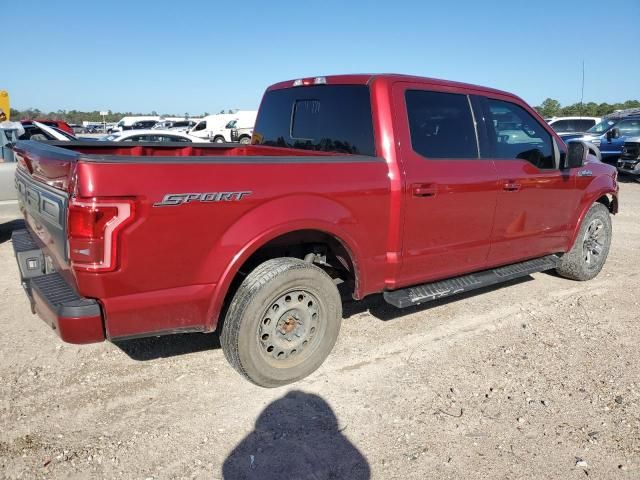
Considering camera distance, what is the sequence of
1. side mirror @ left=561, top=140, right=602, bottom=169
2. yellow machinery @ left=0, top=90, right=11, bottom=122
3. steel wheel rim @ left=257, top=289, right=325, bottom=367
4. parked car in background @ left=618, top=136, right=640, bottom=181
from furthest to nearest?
1. parked car in background @ left=618, top=136, right=640, bottom=181
2. yellow machinery @ left=0, top=90, right=11, bottom=122
3. side mirror @ left=561, top=140, right=602, bottom=169
4. steel wheel rim @ left=257, top=289, right=325, bottom=367

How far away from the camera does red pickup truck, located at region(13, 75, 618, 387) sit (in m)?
2.62

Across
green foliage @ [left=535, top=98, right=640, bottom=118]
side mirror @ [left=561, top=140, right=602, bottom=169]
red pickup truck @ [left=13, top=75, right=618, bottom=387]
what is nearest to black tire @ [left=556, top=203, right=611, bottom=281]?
red pickup truck @ [left=13, top=75, right=618, bottom=387]

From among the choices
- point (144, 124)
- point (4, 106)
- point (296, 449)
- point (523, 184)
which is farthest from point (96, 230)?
point (144, 124)

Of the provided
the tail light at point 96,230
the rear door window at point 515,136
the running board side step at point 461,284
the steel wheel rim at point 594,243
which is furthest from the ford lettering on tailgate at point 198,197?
the steel wheel rim at point 594,243

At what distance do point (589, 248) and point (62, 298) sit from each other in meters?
5.16

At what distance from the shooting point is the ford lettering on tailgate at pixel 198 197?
104 inches

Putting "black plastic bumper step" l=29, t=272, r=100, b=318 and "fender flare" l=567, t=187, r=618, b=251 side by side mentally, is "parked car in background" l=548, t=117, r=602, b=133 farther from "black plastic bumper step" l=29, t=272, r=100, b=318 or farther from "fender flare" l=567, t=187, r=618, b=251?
"black plastic bumper step" l=29, t=272, r=100, b=318

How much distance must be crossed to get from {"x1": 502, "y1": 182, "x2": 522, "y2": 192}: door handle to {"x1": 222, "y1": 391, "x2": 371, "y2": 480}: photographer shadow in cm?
235

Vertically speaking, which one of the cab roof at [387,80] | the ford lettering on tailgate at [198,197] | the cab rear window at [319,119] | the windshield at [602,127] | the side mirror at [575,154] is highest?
the windshield at [602,127]

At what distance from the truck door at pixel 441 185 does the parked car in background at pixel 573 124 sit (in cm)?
1795

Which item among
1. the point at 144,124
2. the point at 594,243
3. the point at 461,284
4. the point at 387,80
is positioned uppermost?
the point at 144,124

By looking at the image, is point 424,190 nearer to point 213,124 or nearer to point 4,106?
point 4,106

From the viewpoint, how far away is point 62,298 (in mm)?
2719

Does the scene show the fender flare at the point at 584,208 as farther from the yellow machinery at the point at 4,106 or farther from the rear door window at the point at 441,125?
the yellow machinery at the point at 4,106
